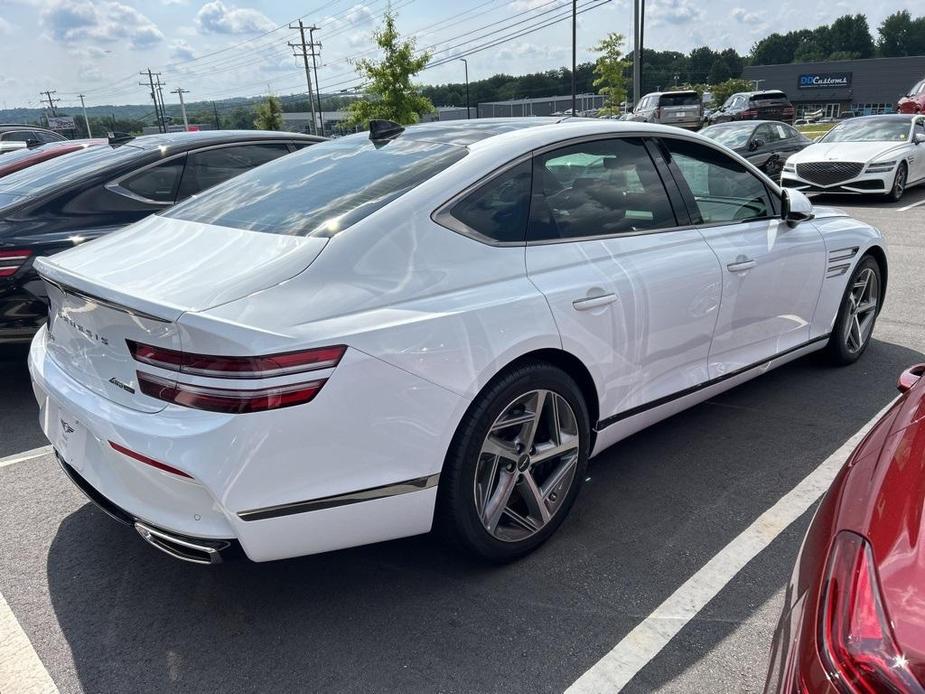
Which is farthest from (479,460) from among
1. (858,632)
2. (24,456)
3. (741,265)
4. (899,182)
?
(899,182)

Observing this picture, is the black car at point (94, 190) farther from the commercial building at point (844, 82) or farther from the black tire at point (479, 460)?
the commercial building at point (844, 82)

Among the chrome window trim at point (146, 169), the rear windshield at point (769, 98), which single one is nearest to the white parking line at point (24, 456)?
the chrome window trim at point (146, 169)

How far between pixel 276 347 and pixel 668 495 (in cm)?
204

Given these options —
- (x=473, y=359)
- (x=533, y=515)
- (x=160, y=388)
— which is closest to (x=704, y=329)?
(x=533, y=515)

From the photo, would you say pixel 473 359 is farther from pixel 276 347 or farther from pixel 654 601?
pixel 654 601

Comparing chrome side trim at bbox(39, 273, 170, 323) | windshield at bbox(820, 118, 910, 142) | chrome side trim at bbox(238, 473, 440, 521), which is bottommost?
chrome side trim at bbox(238, 473, 440, 521)

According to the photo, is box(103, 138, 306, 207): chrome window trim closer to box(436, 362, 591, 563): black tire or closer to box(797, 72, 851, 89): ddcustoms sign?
box(436, 362, 591, 563): black tire

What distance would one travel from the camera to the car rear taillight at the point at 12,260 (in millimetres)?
4234

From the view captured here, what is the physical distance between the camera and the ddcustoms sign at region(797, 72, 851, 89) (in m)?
83.9

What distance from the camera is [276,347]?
203cm

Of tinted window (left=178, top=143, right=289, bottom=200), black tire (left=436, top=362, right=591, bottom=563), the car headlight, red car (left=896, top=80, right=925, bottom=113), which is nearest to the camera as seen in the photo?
black tire (left=436, top=362, right=591, bottom=563)

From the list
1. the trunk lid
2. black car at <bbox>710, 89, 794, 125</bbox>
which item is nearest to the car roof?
the trunk lid

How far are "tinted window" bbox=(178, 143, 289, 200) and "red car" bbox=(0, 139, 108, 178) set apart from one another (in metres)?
2.19

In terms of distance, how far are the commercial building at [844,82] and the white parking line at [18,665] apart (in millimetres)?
90421
